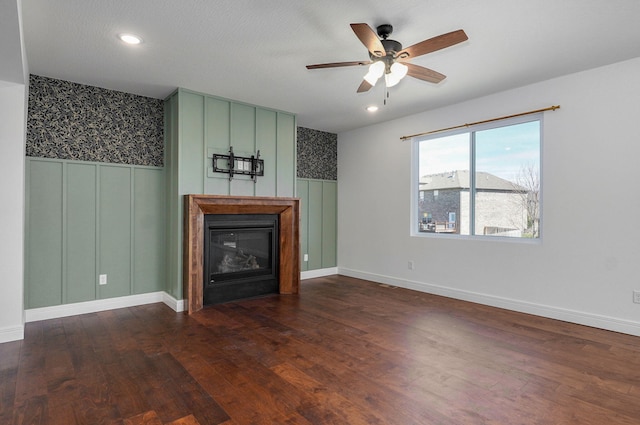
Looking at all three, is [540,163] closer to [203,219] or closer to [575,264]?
[575,264]

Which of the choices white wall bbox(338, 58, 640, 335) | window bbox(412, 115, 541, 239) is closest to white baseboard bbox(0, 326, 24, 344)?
white wall bbox(338, 58, 640, 335)

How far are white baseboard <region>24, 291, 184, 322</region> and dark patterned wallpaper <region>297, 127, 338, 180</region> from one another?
9.52 feet

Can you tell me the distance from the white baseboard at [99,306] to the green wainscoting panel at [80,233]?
3.2 inches

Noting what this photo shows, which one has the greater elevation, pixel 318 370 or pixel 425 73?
pixel 425 73

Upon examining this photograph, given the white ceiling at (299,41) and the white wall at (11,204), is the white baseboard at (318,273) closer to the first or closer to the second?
the white ceiling at (299,41)

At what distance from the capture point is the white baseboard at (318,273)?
6.16 meters

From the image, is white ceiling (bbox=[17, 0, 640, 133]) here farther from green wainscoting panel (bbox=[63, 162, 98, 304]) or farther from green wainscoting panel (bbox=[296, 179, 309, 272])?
green wainscoting panel (bbox=[296, 179, 309, 272])

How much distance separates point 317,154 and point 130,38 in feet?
12.4

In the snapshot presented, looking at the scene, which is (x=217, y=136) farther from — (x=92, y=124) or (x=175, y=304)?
(x=175, y=304)

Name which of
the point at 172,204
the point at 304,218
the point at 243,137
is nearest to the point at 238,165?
the point at 243,137

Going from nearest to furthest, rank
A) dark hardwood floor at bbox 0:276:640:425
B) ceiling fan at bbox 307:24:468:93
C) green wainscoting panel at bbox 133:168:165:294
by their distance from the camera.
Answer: dark hardwood floor at bbox 0:276:640:425 → ceiling fan at bbox 307:24:468:93 → green wainscoting panel at bbox 133:168:165:294

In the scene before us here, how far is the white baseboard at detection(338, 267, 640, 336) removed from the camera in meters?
3.48

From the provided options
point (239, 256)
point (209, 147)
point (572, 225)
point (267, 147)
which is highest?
point (267, 147)

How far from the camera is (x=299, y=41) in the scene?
10.1 ft
